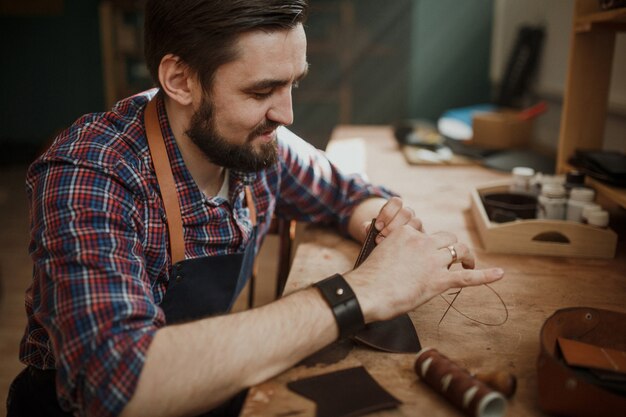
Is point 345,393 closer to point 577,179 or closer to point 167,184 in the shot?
point 167,184

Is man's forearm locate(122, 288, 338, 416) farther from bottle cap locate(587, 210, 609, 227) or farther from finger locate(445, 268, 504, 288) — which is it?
bottle cap locate(587, 210, 609, 227)

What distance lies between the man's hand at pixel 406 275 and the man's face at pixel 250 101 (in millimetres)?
372

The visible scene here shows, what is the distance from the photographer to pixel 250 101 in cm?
112

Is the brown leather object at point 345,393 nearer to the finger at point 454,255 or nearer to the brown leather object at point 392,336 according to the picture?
the brown leather object at point 392,336

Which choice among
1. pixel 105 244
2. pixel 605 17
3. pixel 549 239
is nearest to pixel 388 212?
pixel 549 239

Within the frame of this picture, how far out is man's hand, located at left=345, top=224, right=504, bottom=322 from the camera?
0.88m

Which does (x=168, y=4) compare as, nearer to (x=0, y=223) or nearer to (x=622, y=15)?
Result: (x=622, y=15)

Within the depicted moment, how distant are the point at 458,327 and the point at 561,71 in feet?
6.77

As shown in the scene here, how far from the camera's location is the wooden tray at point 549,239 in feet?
4.10

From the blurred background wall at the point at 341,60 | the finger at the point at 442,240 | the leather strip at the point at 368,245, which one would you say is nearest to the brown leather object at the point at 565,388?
the finger at the point at 442,240

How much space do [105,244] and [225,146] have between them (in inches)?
15.4

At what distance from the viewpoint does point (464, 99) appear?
12.6 feet

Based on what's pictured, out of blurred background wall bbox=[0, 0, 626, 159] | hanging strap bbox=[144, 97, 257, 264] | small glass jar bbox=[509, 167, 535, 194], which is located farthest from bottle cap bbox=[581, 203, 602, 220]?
blurred background wall bbox=[0, 0, 626, 159]

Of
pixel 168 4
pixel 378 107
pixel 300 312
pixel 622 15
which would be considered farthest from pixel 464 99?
pixel 300 312
